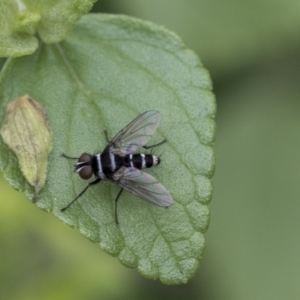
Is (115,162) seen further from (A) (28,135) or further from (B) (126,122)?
(A) (28,135)

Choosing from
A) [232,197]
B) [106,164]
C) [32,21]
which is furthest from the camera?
[232,197]

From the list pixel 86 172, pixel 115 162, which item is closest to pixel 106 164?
pixel 115 162

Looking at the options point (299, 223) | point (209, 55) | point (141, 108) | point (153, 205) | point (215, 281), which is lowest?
point (215, 281)

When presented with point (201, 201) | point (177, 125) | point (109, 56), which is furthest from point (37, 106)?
point (201, 201)

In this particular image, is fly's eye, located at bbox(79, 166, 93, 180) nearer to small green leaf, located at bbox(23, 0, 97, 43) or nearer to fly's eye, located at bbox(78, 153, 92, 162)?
fly's eye, located at bbox(78, 153, 92, 162)

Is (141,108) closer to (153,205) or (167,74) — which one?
(167,74)

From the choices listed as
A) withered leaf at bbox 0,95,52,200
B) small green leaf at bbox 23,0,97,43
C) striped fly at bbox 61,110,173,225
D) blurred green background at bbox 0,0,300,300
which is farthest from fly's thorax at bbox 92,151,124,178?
blurred green background at bbox 0,0,300,300
